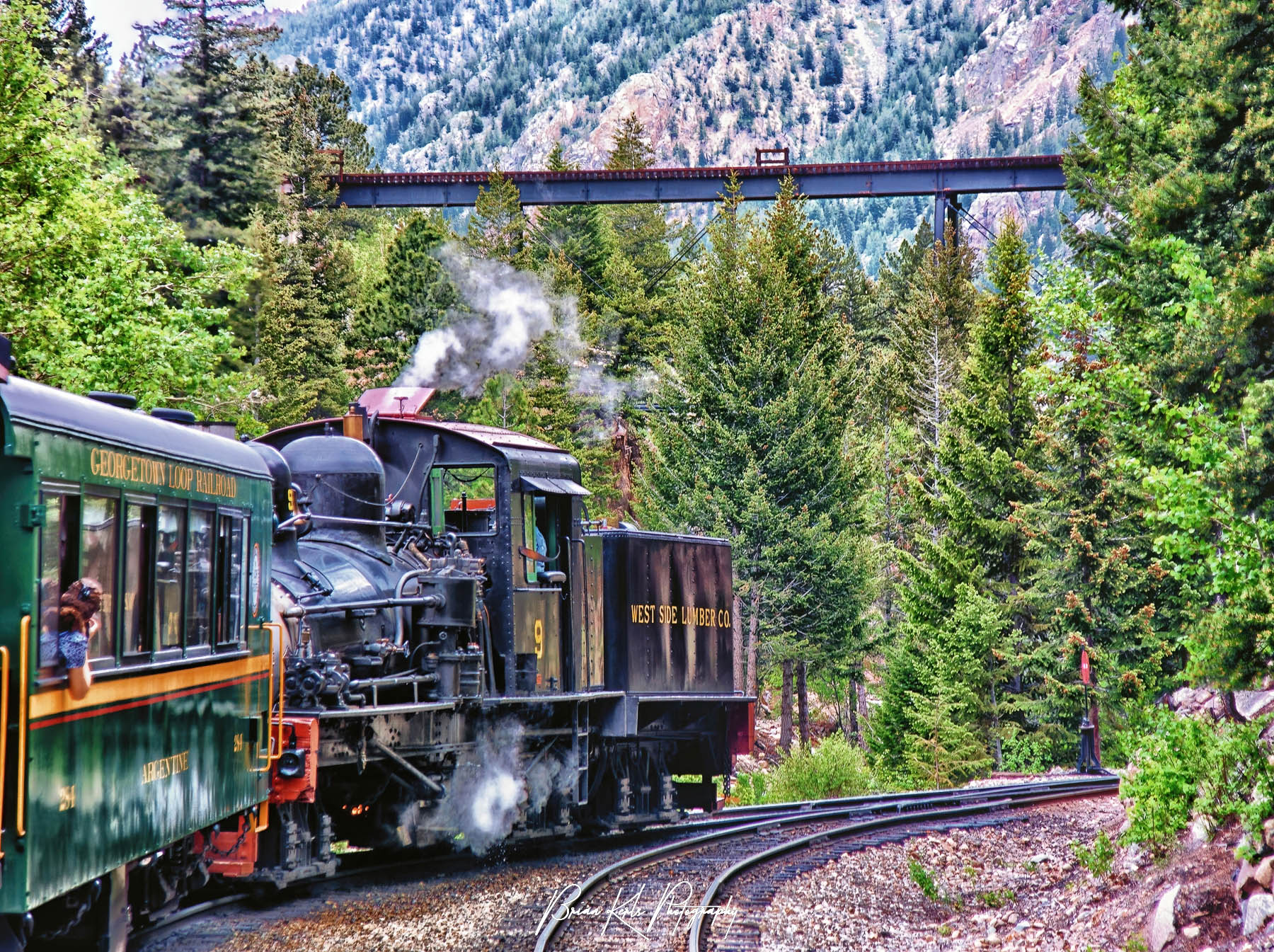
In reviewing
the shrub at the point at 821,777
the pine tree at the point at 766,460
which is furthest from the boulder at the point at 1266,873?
the pine tree at the point at 766,460

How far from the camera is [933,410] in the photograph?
46.8 m

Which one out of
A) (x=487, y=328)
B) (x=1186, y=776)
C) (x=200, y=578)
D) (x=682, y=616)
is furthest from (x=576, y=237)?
(x=200, y=578)

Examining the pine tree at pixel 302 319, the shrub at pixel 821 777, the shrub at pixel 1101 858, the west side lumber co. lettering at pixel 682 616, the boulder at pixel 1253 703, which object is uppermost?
the pine tree at pixel 302 319

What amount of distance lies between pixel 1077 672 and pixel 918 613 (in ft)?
16.4

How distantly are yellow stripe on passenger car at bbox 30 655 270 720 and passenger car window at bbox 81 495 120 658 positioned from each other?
20 cm

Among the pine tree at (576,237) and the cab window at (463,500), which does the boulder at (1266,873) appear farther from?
the pine tree at (576,237)

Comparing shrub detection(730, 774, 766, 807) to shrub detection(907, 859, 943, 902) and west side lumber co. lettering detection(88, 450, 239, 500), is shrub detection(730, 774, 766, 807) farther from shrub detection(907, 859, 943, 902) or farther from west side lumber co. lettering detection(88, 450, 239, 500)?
west side lumber co. lettering detection(88, 450, 239, 500)

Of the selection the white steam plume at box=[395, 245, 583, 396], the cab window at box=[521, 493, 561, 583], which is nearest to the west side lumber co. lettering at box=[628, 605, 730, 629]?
the cab window at box=[521, 493, 561, 583]

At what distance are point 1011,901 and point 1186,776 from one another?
6.84 ft

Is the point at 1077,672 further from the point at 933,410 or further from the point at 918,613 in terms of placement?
the point at 933,410

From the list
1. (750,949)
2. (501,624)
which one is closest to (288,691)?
(501,624)

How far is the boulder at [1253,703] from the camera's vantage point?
13.9 m

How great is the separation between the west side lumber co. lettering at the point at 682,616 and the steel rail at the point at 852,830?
2960mm

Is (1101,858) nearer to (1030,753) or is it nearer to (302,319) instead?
(1030,753)
